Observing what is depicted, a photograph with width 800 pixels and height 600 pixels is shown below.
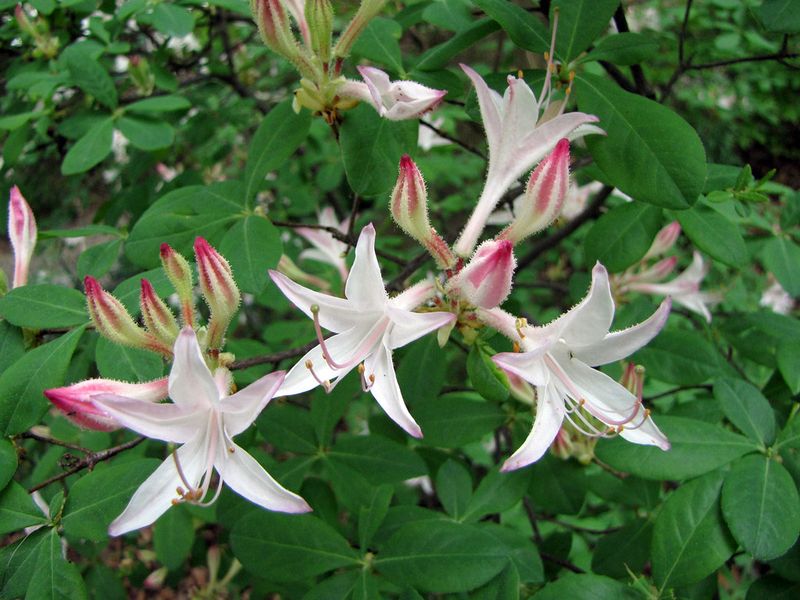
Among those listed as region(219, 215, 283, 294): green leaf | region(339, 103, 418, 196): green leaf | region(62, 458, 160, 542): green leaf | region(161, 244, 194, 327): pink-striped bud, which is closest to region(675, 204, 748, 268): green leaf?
region(339, 103, 418, 196): green leaf

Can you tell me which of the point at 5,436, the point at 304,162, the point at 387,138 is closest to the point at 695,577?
the point at 387,138

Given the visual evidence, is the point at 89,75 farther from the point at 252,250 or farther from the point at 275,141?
the point at 252,250

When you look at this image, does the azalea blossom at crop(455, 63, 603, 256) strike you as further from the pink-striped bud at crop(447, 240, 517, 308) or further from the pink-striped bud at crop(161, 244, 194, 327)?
the pink-striped bud at crop(161, 244, 194, 327)

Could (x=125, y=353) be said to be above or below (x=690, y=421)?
above

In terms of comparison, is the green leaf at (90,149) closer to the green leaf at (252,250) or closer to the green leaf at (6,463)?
the green leaf at (252,250)

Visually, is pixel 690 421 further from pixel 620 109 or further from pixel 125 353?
pixel 125 353
